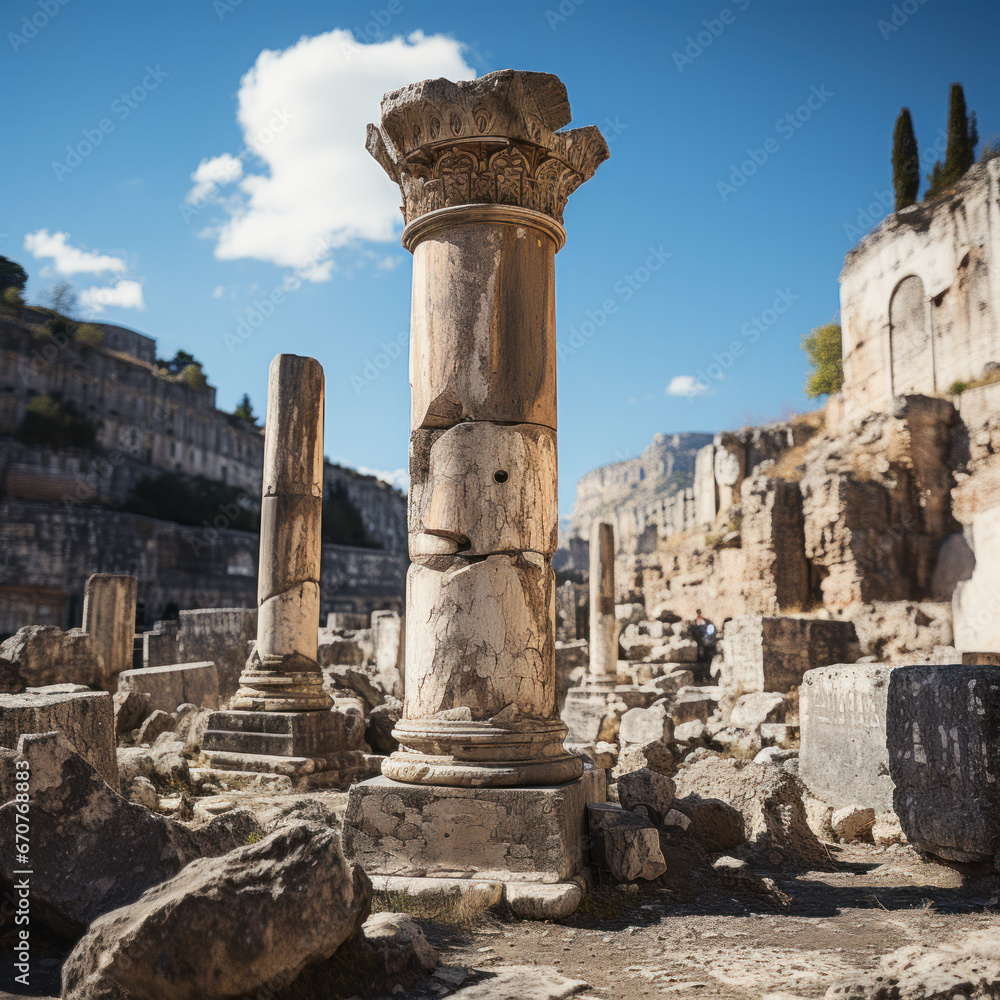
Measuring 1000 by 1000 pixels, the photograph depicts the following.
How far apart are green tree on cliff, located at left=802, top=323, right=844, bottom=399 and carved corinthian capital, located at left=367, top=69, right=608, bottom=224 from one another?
3670 centimetres

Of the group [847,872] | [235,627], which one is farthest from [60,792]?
[235,627]

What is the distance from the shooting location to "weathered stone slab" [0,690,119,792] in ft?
14.9

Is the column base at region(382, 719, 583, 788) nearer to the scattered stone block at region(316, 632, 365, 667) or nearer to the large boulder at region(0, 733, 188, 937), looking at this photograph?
the large boulder at region(0, 733, 188, 937)

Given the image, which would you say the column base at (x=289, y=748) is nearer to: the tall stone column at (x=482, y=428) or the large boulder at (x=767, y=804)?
the large boulder at (x=767, y=804)

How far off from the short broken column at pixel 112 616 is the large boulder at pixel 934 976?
12.1 metres

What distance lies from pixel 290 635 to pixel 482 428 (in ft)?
16.4

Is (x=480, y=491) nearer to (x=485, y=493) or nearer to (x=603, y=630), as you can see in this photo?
(x=485, y=493)

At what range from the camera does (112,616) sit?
1287 cm

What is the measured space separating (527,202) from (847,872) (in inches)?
166

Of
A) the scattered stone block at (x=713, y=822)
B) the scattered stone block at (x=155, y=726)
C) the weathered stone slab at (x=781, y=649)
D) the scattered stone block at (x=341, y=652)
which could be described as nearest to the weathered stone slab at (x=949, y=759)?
the scattered stone block at (x=713, y=822)

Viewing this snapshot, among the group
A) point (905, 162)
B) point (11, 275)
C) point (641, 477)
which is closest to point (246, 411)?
point (11, 275)

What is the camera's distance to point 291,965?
2.46 meters

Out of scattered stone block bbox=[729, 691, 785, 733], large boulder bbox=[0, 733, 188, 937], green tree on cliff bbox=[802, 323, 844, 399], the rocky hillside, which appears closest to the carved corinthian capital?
large boulder bbox=[0, 733, 188, 937]

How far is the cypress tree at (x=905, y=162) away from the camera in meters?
31.5
